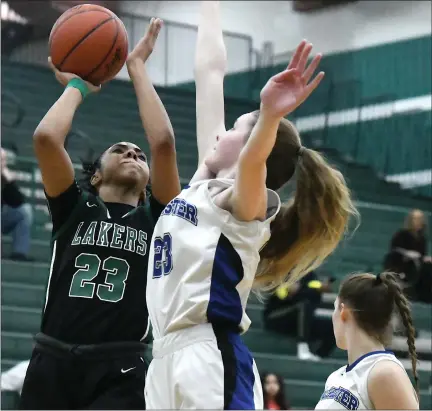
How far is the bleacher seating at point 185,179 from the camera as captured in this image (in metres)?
9.10

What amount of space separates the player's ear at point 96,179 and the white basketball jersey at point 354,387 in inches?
45.2

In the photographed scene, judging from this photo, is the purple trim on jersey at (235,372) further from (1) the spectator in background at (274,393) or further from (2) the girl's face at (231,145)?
(1) the spectator in background at (274,393)

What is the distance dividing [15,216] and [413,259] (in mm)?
3709

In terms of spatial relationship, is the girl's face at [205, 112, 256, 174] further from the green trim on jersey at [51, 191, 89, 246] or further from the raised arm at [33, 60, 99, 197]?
the green trim on jersey at [51, 191, 89, 246]

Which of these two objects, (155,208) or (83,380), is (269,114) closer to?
(155,208)

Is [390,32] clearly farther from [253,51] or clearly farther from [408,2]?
[253,51]

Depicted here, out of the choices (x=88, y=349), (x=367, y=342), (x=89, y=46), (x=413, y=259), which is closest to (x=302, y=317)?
(x=413, y=259)

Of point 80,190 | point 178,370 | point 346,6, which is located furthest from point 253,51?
point 178,370

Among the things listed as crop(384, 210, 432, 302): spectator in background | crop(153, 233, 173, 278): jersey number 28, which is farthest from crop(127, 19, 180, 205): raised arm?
crop(384, 210, 432, 302): spectator in background

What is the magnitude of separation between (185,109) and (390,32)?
11.5ft

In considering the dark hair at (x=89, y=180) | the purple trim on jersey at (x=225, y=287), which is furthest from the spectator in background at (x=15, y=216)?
the purple trim on jersey at (x=225, y=287)

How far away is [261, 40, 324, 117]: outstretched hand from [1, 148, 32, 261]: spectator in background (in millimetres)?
6266

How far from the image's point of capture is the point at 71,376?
3781mm

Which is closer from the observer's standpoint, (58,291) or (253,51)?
(58,291)
